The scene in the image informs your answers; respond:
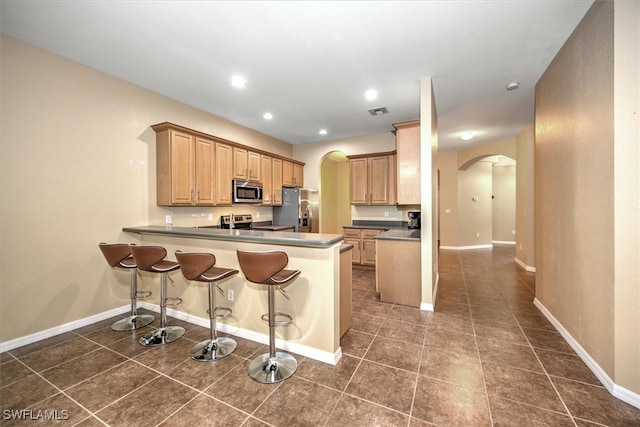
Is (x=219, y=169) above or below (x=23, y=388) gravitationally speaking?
above

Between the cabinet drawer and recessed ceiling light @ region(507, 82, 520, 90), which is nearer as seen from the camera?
recessed ceiling light @ region(507, 82, 520, 90)

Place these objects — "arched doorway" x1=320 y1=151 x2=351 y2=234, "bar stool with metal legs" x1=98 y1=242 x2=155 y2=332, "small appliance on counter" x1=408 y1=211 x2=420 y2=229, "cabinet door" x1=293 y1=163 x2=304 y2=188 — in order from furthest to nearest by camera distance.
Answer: "arched doorway" x1=320 y1=151 x2=351 y2=234
"cabinet door" x1=293 y1=163 x2=304 y2=188
"small appliance on counter" x1=408 y1=211 x2=420 y2=229
"bar stool with metal legs" x1=98 y1=242 x2=155 y2=332

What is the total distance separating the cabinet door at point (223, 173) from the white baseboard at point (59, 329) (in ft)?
6.43

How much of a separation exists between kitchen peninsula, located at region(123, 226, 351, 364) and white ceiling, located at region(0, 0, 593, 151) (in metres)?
1.93

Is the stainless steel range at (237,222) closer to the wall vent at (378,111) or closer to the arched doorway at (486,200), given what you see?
the wall vent at (378,111)

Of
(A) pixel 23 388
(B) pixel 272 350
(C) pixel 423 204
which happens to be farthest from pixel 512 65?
(A) pixel 23 388

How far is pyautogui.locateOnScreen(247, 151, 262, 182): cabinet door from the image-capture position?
4.75 meters

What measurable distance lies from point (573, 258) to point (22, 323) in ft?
17.7

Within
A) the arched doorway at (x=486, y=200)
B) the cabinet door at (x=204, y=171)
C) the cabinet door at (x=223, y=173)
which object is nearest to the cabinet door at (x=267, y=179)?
the cabinet door at (x=223, y=173)

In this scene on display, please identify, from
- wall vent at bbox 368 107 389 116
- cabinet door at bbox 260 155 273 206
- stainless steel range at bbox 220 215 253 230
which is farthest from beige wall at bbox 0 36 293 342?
wall vent at bbox 368 107 389 116

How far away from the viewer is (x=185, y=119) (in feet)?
13.1

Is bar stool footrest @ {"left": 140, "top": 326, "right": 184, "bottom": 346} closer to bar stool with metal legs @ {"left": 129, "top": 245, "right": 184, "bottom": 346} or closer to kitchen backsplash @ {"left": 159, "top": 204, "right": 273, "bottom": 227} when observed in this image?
bar stool with metal legs @ {"left": 129, "top": 245, "right": 184, "bottom": 346}

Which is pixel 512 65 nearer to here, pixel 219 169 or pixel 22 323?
pixel 219 169

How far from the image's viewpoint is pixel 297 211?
5578 mm
